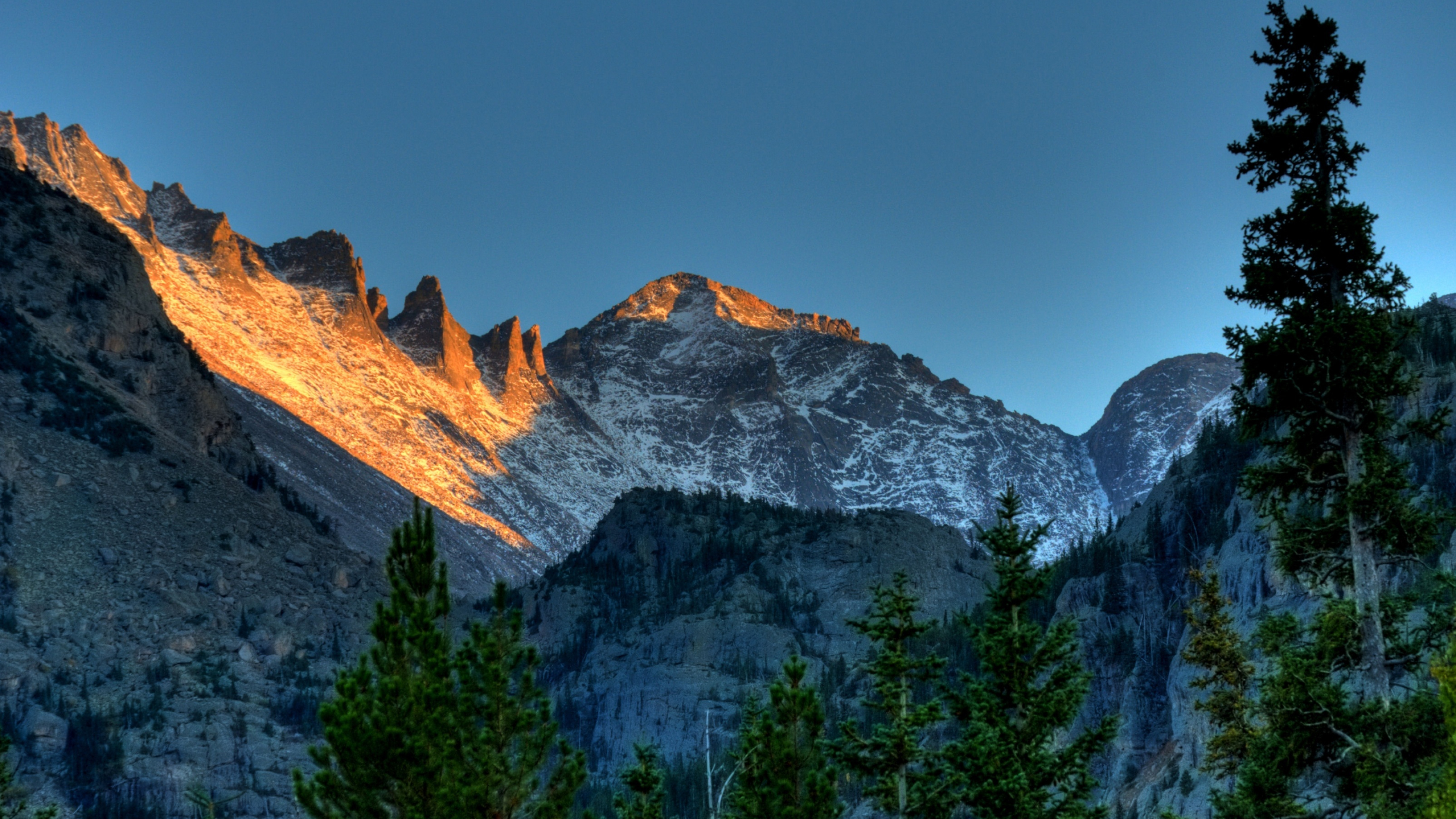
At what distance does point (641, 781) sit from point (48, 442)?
165m

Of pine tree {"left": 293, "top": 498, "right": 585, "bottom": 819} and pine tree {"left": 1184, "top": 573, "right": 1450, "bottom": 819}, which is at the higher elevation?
pine tree {"left": 1184, "top": 573, "right": 1450, "bottom": 819}

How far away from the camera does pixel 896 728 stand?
72.6ft

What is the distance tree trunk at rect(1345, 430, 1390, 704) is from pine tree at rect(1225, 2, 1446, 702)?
0.06 feet

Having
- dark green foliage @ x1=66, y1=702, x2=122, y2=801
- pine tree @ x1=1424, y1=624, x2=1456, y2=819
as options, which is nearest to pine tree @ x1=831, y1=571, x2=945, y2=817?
pine tree @ x1=1424, y1=624, x2=1456, y2=819

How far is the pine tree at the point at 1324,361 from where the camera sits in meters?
16.6

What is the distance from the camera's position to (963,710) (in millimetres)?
23609

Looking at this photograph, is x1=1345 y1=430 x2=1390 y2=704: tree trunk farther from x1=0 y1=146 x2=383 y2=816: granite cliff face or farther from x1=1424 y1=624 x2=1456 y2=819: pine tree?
x1=0 y1=146 x2=383 y2=816: granite cliff face

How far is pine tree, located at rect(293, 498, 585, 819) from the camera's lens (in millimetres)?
22062

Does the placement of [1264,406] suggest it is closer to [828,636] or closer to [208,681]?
[208,681]

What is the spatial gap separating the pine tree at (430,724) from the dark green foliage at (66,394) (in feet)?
548

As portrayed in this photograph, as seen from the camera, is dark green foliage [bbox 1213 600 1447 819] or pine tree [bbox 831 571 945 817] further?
pine tree [bbox 831 571 945 817]

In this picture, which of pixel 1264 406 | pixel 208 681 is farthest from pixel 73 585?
pixel 1264 406

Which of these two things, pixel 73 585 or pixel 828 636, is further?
pixel 828 636

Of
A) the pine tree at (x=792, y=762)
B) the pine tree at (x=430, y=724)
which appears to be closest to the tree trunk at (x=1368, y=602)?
the pine tree at (x=792, y=762)
